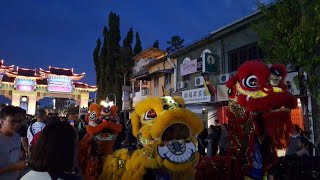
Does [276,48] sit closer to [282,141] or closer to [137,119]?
[282,141]

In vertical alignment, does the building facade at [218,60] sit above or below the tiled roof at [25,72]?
below

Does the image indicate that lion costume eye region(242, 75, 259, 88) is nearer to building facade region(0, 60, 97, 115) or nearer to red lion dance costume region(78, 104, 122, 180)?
red lion dance costume region(78, 104, 122, 180)

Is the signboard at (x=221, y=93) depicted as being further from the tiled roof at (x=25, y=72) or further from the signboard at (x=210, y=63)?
the tiled roof at (x=25, y=72)

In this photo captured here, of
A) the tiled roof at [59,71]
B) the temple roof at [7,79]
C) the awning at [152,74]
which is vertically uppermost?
the tiled roof at [59,71]

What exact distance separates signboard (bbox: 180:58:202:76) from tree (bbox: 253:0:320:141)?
33.0ft

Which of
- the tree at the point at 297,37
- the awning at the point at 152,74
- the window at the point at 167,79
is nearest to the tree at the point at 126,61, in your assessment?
the awning at the point at 152,74

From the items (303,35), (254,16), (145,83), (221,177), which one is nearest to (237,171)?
(221,177)

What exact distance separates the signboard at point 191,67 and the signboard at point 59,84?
28.5 m

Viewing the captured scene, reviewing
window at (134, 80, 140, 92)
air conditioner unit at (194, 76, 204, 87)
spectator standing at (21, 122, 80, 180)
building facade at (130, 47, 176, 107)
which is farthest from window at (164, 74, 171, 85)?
spectator standing at (21, 122, 80, 180)

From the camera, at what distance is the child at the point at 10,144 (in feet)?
10.3

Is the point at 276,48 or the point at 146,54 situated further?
the point at 146,54

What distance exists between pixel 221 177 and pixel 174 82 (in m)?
18.8

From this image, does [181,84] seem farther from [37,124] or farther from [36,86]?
[36,86]

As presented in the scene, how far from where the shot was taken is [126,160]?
3.42 m
